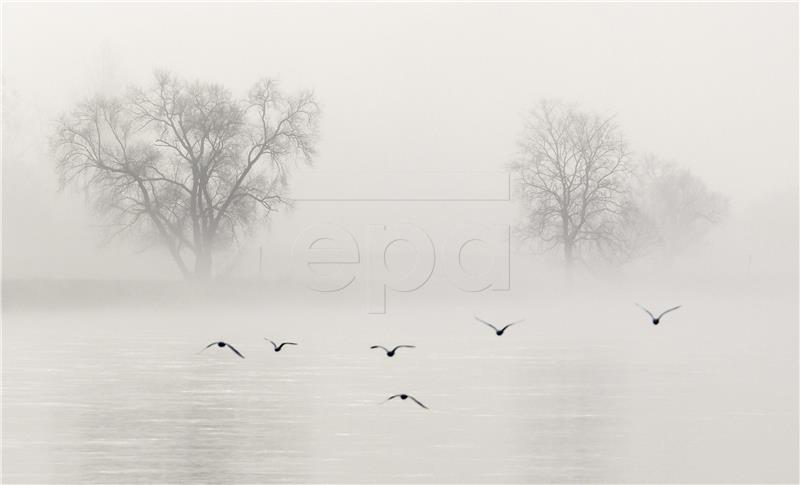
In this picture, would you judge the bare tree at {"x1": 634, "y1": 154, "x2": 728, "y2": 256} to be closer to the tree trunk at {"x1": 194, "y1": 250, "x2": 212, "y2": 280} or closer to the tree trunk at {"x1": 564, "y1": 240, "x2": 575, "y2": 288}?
the tree trunk at {"x1": 564, "y1": 240, "x2": 575, "y2": 288}

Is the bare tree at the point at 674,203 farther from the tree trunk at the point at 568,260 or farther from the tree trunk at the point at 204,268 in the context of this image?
the tree trunk at the point at 204,268

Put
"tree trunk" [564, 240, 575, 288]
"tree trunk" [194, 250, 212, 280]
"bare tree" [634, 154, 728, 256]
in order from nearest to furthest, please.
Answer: "tree trunk" [194, 250, 212, 280]
"tree trunk" [564, 240, 575, 288]
"bare tree" [634, 154, 728, 256]

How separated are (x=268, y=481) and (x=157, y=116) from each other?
54.4m

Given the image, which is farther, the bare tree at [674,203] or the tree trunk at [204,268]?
the bare tree at [674,203]

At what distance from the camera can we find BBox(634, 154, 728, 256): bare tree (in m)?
110

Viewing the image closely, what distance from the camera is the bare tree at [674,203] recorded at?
10950cm

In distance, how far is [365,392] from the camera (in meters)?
28.1

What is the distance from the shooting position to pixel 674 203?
110 meters

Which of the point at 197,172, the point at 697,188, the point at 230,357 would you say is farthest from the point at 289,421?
the point at 697,188

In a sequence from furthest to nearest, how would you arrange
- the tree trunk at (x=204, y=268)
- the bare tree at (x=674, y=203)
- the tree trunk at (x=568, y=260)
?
1. the bare tree at (x=674, y=203)
2. the tree trunk at (x=568, y=260)
3. the tree trunk at (x=204, y=268)

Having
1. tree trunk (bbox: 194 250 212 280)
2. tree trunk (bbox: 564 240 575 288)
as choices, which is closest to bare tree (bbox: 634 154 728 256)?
tree trunk (bbox: 564 240 575 288)

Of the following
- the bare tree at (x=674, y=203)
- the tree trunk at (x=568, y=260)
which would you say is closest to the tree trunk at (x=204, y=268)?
the tree trunk at (x=568, y=260)

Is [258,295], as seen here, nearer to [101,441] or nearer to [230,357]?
[230,357]

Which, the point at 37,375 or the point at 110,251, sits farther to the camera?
the point at 110,251
